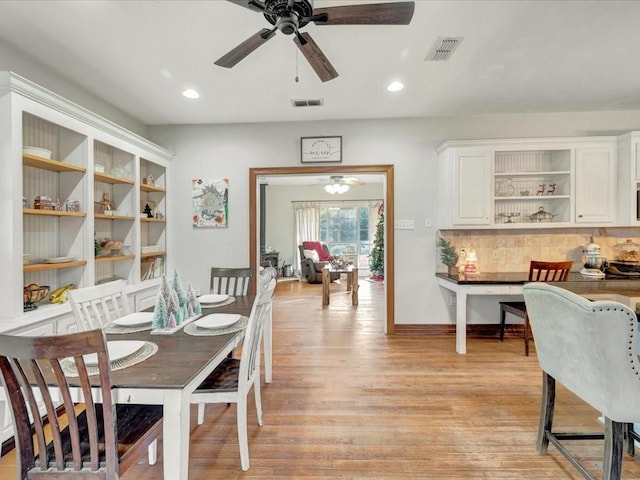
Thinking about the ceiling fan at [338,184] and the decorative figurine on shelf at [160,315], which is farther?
the ceiling fan at [338,184]

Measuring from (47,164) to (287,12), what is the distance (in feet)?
7.06

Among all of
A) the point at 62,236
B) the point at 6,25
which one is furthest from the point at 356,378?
the point at 6,25

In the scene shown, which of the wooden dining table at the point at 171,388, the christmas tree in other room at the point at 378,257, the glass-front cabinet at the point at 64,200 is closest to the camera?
the wooden dining table at the point at 171,388

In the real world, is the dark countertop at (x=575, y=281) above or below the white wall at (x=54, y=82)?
below

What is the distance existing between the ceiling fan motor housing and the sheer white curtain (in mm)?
7287

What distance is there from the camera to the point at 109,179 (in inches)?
125

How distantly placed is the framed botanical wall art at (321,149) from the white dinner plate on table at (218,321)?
2541 mm

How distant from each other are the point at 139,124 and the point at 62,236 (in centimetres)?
188

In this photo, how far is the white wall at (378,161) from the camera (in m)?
3.92

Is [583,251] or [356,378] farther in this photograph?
[583,251]

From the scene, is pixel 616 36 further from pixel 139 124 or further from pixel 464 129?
pixel 139 124

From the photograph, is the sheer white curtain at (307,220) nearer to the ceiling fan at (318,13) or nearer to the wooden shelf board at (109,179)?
the wooden shelf board at (109,179)

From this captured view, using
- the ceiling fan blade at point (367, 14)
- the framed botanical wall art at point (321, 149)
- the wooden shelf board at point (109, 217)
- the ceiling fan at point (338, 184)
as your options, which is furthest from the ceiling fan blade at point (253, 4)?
the ceiling fan at point (338, 184)

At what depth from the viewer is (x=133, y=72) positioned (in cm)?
281
